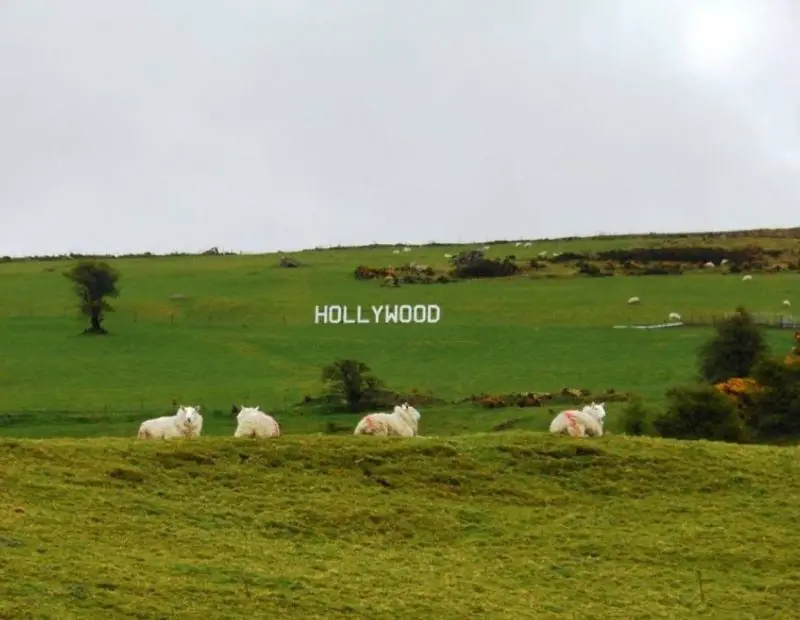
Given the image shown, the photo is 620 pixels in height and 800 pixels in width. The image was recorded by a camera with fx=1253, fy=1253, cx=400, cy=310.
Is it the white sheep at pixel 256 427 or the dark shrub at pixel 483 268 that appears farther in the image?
the dark shrub at pixel 483 268

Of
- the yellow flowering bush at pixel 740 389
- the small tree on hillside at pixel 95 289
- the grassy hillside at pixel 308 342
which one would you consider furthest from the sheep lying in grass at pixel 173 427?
the small tree on hillside at pixel 95 289

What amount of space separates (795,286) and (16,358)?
49631 mm

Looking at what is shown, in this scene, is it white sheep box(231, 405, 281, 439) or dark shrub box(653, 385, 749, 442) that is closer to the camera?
white sheep box(231, 405, 281, 439)

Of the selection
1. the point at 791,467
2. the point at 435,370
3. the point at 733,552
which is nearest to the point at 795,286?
the point at 435,370

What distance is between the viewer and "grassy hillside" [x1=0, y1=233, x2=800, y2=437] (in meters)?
53.5

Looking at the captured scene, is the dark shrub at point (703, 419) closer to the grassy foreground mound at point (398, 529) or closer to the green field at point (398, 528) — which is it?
the green field at point (398, 528)

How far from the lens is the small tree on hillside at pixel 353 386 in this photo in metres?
50.5

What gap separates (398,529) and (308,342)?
5047 cm

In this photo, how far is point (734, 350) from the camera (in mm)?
49219

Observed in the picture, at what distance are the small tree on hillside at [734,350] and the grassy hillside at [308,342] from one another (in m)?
2.91

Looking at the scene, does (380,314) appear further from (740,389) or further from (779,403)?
(779,403)

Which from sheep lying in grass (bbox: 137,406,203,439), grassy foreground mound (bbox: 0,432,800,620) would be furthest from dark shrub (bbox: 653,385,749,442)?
sheep lying in grass (bbox: 137,406,203,439)

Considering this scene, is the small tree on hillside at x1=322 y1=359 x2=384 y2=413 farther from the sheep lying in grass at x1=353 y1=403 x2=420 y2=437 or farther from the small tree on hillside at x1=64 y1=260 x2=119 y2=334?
the small tree on hillside at x1=64 y1=260 x2=119 y2=334

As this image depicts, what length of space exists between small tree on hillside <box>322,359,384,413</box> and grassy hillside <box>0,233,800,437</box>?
2.35m
